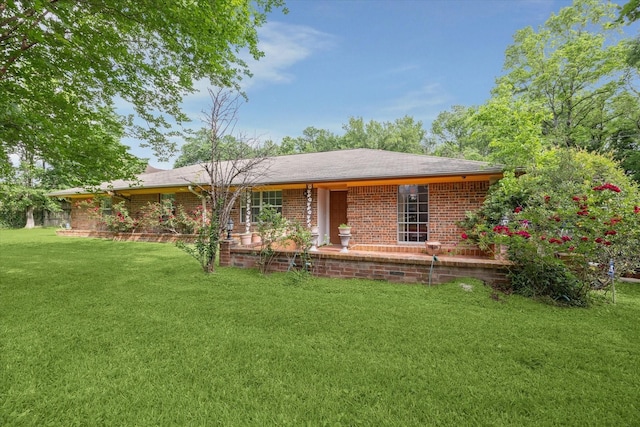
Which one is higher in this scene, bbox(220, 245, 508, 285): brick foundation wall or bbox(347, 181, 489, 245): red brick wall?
bbox(347, 181, 489, 245): red brick wall

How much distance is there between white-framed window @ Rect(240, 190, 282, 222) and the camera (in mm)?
12289

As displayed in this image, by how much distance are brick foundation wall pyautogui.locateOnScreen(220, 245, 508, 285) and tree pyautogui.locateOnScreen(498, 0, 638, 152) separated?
15141mm

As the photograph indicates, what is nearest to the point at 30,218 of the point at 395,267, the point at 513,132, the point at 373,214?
the point at 373,214

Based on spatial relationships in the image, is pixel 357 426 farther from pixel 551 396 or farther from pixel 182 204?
pixel 182 204

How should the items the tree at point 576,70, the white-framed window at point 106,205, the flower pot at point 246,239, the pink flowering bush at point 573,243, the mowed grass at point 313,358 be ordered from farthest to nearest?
the tree at point 576,70 → the white-framed window at point 106,205 → the flower pot at point 246,239 → the pink flowering bush at point 573,243 → the mowed grass at point 313,358

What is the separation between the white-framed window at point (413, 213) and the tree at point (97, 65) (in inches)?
269

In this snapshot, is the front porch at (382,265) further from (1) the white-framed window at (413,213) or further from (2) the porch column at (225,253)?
(1) the white-framed window at (413,213)

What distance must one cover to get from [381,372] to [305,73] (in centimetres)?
1719

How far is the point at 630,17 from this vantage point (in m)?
2.82

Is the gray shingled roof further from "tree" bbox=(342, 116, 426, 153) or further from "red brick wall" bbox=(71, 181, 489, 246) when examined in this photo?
"tree" bbox=(342, 116, 426, 153)

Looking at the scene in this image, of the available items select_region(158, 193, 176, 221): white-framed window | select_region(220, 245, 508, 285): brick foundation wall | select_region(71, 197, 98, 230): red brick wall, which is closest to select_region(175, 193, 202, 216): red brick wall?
select_region(158, 193, 176, 221): white-framed window

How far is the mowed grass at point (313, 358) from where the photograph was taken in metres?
2.24

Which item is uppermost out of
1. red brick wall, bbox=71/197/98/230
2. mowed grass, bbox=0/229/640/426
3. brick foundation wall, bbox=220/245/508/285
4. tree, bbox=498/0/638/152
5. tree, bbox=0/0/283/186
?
tree, bbox=498/0/638/152

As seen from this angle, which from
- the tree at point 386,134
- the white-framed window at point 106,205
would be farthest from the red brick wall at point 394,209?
the tree at point 386,134
